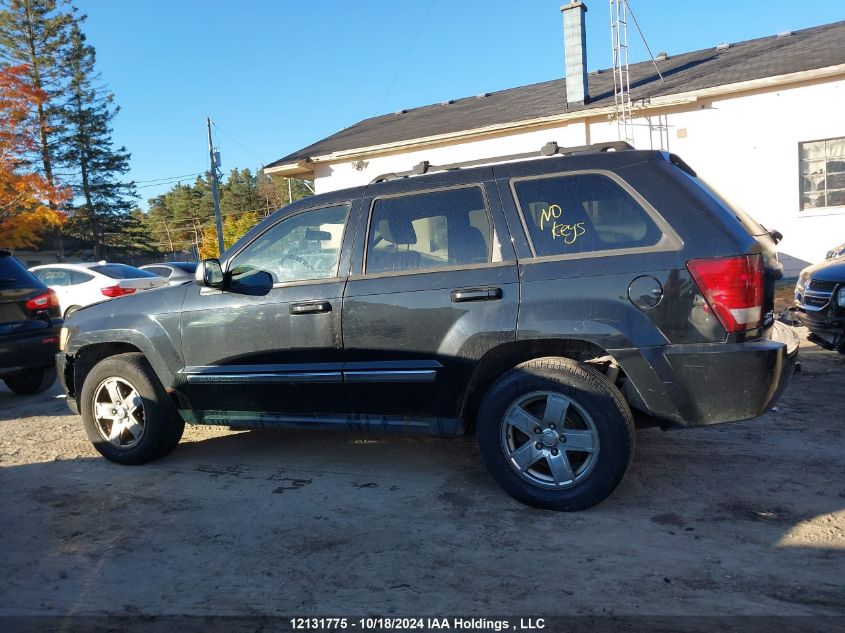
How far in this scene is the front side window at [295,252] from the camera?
4.29 metres

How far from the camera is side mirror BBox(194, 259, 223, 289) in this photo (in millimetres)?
4359

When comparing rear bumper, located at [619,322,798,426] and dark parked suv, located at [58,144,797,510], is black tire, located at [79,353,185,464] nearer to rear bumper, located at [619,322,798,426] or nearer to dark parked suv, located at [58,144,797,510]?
dark parked suv, located at [58,144,797,510]

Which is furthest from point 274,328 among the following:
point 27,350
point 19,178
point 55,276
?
point 19,178

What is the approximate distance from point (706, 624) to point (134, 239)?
1933 inches

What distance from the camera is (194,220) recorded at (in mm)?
85000

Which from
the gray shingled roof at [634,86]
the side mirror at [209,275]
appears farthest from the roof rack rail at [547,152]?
the gray shingled roof at [634,86]

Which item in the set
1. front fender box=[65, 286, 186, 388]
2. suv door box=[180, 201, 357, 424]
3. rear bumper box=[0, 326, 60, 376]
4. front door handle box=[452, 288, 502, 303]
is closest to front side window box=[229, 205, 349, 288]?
suv door box=[180, 201, 357, 424]

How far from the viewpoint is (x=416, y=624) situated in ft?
8.78

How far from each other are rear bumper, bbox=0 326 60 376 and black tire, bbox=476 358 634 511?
5533mm

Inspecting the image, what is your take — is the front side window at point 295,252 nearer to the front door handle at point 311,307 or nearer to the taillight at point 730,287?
the front door handle at point 311,307

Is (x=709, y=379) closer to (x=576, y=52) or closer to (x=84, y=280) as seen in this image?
(x=84, y=280)

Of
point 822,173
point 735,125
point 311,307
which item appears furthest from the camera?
point 735,125

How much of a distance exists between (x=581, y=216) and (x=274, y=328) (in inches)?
80.4

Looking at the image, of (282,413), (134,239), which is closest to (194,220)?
(134,239)
